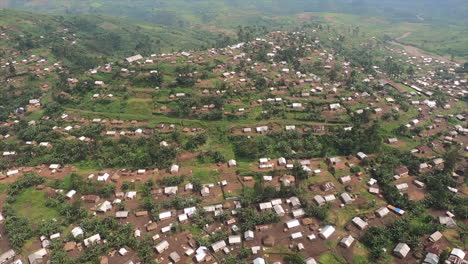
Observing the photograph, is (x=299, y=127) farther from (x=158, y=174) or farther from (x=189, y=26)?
(x=189, y=26)

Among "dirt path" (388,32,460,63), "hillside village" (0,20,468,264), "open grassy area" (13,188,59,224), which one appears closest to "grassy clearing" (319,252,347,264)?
"hillside village" (0,20,468,264)

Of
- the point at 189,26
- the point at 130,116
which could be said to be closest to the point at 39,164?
the point at 130,116

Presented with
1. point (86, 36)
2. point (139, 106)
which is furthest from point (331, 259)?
point (86, 36)

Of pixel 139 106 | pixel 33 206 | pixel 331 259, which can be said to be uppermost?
pixel 139 106

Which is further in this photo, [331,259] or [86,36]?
[86,36]

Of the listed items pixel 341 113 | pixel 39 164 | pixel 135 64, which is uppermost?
pixel 135 64

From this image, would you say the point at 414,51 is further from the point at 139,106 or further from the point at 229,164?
the point at 139,106

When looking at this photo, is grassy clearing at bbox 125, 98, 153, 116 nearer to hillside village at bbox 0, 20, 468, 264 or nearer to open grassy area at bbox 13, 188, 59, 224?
hillside village at bbox 0, 20, 468, 264

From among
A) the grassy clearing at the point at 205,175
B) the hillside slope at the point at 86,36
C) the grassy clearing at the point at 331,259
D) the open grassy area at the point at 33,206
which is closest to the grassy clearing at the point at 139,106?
the grassy clearing at the point at 205,175
